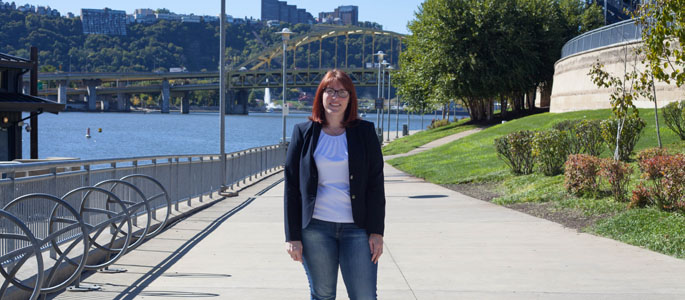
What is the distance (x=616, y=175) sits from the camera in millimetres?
12438

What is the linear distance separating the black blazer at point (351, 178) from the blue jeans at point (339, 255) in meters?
0.06

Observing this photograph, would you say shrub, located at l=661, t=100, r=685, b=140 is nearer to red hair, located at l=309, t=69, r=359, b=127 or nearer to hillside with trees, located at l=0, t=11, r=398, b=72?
red hair, located at l=309, t=69, r=359, b=127

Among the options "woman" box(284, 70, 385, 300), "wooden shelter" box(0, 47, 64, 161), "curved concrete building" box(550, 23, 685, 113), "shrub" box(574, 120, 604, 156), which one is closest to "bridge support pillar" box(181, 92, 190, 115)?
"curved concrete building" box(550, 23, 685, 113)

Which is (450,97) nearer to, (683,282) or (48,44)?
(683,282)

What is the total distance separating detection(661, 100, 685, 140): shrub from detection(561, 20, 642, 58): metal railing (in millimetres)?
10385

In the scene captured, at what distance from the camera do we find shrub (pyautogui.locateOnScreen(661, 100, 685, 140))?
20109 millimetres

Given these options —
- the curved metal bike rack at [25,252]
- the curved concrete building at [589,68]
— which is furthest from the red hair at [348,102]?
the curved concrete building at [589,68]

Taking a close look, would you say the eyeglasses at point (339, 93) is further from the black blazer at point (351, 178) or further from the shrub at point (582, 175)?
the shrub at point (582, 175)

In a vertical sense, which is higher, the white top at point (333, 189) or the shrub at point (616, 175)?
the white top at point (333, 189)

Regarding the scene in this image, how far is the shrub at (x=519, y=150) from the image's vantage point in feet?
62.1

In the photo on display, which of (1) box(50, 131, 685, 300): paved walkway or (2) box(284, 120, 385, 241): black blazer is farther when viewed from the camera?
(1) box(50, 131, 685, 300): paved walkway

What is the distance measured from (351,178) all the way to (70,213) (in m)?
4.35

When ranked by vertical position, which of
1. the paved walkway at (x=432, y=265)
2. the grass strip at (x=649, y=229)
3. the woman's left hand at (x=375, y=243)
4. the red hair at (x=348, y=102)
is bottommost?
the paved walkway at (x=432, y=265)

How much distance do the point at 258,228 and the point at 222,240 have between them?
1392 mm
